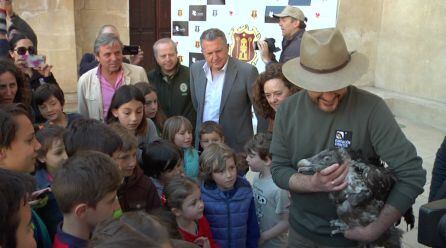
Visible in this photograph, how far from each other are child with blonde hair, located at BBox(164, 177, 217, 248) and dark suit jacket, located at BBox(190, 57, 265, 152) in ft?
3.78

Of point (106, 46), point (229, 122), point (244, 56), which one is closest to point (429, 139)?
point (244, 56)

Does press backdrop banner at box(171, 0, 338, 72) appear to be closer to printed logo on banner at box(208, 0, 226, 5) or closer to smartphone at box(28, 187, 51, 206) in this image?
printed logo on banner at box(208, 0, 226, 5)

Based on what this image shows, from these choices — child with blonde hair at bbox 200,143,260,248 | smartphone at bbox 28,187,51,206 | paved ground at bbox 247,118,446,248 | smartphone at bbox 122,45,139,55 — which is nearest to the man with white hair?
smartphone at bbox 122,45,139,55

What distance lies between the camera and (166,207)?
2.50m

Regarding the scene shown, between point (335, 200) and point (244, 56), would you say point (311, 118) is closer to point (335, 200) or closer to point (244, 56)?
point (335, 200)

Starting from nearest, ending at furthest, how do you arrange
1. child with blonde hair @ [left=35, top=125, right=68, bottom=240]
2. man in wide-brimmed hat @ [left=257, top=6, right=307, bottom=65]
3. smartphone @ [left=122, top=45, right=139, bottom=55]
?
child with blonde hair @ [left=35, top=125, right=68, bottom=240]
smartphone @ [left=122, top=45, right=139, bottom=55]
man in wide-brimmed hat @ [left=257, top=6, right=307, bottom=65]

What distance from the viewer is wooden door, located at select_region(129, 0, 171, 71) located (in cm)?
914

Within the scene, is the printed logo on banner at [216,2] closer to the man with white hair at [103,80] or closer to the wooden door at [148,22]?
the man with white hair at [103,80]

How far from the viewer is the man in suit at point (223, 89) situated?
3.60 m

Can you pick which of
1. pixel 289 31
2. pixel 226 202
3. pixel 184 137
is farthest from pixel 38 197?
pixel 289 31

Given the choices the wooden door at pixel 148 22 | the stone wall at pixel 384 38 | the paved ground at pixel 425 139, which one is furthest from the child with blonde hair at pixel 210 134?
the wooden door at pixel 148 22

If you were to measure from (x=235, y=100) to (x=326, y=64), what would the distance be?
1.60 meters

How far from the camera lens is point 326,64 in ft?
6.81

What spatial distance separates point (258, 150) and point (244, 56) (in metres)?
3.15
